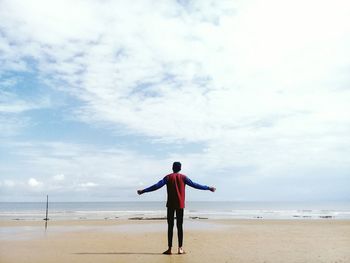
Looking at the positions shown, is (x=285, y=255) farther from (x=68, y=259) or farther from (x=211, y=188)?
(x=68, y=259)

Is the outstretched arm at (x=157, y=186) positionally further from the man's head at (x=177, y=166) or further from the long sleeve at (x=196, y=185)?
the long sleeve at (x=196, y=185)

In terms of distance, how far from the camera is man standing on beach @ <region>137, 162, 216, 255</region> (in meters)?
10.5

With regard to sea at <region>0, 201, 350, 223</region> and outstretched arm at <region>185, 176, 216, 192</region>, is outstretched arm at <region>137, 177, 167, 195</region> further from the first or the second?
sea at <region>0, 201, 350, 223</region>

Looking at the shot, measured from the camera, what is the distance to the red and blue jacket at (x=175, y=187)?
10500 millimetres

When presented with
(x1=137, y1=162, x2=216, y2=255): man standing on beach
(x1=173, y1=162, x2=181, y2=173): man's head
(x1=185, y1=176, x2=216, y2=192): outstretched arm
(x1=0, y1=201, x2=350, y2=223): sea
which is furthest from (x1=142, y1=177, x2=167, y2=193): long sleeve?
(x1=0, y1=201, x2=350, y2=223): sea

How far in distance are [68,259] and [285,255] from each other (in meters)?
5.49

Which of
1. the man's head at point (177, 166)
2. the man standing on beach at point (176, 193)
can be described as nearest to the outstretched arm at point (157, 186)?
the man standing on beach at point (176, 193)

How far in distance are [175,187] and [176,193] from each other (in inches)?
6.5

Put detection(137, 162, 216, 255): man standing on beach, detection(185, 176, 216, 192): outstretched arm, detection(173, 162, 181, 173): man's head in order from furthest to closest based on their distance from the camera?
detection(173, 162, 181, 173): man's head, detection(185, 176, 216, 192): outstretched arm, detection(137, 162, 216, 255): man standing on beach

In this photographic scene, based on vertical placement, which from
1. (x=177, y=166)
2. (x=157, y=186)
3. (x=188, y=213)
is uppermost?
(x=177, y=166)

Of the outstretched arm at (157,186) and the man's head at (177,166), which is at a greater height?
the man's head at (177,166)

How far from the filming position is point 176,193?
34.5ft

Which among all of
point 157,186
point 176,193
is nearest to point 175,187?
point 176,193

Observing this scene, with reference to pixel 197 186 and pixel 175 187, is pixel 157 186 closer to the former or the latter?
pixel 175 187
